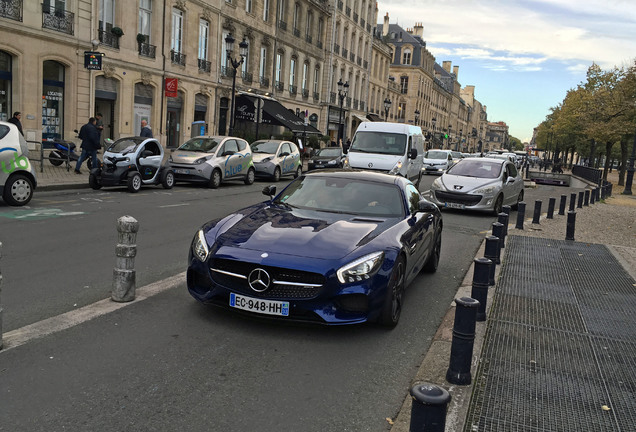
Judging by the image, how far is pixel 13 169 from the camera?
444 inches

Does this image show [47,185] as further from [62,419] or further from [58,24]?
[62,419]

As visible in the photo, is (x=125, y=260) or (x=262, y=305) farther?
(x=125, y=260)

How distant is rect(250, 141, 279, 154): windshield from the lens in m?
23.3

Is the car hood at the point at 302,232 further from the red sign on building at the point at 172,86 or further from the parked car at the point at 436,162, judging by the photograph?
the parked car at the point at 436,162

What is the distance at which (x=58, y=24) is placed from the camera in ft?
73.5

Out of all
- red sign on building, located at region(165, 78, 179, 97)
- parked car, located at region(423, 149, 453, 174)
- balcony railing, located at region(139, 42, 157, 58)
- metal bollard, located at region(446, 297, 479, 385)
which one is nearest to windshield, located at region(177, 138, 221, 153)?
red sign on building, located at region(165, 78, 179, 97)

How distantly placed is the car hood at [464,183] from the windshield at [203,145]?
782 cm

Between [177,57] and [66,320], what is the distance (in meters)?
26.9

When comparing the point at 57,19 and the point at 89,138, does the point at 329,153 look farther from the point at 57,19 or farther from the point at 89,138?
the point at 89,138

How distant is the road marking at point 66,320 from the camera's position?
14.4 ft

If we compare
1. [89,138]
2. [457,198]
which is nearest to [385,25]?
[89,138]

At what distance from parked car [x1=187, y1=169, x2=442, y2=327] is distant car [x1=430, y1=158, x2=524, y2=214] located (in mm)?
9145

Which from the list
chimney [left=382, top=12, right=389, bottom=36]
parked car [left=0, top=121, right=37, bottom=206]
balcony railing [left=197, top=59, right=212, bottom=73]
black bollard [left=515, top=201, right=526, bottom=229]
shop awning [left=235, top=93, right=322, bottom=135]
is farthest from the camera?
chimney [left=382, top=12, right=389, bottom=36]

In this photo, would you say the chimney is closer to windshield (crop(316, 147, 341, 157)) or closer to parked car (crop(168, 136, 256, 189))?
windshield (crop(316, 147, 341, 157))
